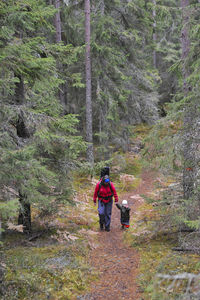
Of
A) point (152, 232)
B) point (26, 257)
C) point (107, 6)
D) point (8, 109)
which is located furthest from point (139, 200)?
point (107, 6)

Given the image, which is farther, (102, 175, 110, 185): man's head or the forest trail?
(102, 175, 110, 185): man's head

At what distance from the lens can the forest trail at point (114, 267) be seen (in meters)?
5.54

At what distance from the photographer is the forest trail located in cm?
554

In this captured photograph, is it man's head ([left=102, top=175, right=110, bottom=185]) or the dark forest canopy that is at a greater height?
the dark forest canopy

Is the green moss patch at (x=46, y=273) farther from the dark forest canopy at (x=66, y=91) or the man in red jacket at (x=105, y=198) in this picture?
the man in red jacket at (x=105, y=198)

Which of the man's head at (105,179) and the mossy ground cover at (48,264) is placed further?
the man's head at (105,179)

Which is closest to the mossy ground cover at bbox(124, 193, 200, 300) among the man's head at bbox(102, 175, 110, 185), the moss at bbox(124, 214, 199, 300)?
the moss at bbox(124, 214, 199, 300)

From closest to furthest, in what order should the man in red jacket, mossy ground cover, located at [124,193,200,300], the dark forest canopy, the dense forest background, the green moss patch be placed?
the green moss patch → mossy ground cover, located at [124,193,200,300] → the dense forest background → the dark forest canopy → the man in red jacket

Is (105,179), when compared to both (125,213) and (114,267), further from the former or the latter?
(114,267)

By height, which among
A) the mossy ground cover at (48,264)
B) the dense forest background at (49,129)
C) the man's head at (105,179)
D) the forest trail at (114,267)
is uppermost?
the dense forest background at (49,129)

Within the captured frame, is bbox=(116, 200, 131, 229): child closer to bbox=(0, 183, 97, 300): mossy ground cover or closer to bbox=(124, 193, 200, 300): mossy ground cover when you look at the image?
bbox=(124, 193, 200, 300): mossy ground cover

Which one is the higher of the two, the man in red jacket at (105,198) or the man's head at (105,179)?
the man's head at (105,179)

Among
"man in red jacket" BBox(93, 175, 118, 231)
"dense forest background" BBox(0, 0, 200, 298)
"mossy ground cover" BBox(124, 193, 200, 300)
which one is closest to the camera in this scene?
"mossy ground cover" BBox(124, 193, 200, 300)

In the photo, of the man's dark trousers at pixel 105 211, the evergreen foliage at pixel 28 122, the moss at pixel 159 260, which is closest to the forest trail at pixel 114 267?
the moss at pixel 159 260
